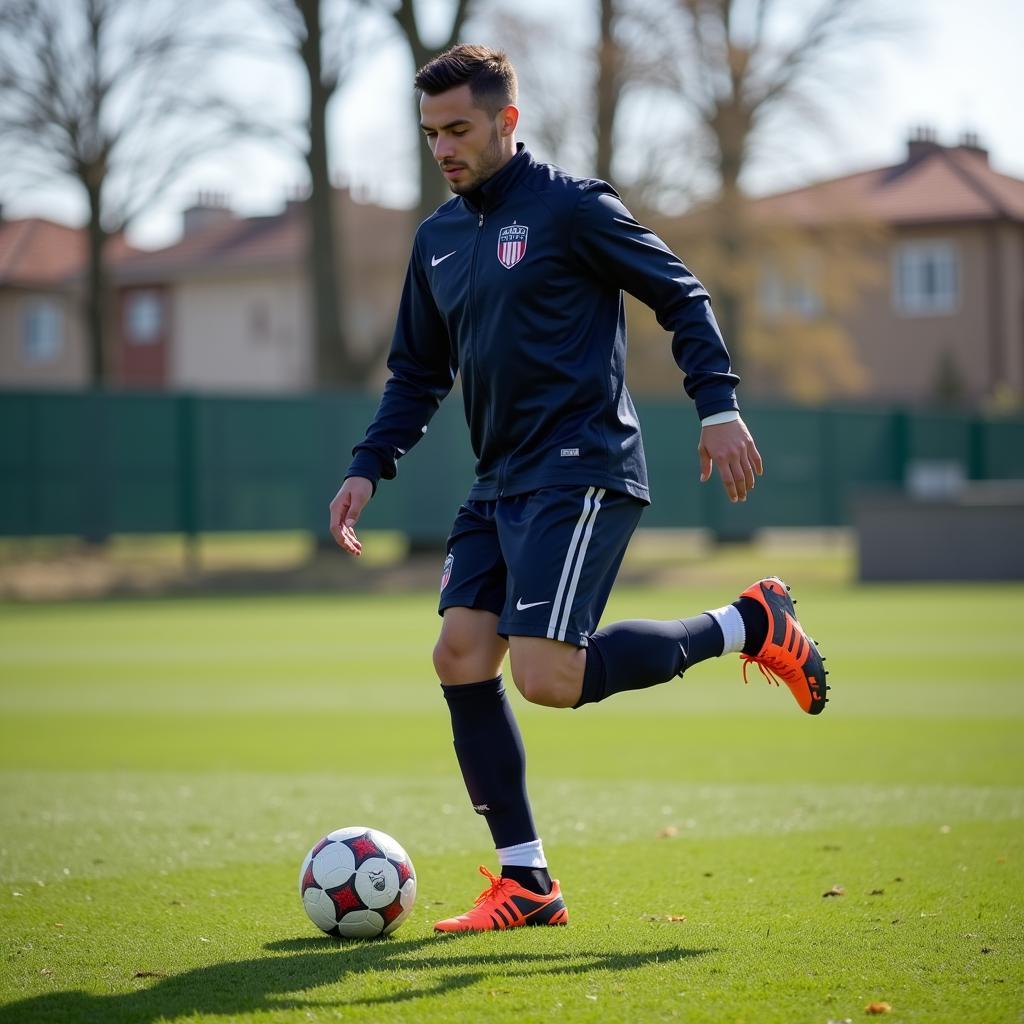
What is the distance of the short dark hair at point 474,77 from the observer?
14.1 feet

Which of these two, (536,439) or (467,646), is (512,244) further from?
(467,646)

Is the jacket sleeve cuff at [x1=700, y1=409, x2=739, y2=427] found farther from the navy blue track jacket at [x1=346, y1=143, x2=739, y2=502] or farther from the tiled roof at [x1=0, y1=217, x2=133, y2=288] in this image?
the tiled roof at [x1=0, y1=217, x2=133, y2=288]

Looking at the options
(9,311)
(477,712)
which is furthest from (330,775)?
(9,311)

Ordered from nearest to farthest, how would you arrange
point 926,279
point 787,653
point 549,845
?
point 787,653 → point 549,845 → point 926,279

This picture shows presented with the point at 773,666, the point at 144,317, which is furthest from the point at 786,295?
the point at 773,666

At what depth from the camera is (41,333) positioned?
57125 millimetres

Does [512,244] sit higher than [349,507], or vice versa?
[512,244]

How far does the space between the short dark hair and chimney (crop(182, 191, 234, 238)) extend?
55.7 metres

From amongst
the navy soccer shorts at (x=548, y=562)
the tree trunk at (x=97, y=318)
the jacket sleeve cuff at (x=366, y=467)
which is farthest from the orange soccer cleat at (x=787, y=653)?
the tree trunk at (x=97, y=318)

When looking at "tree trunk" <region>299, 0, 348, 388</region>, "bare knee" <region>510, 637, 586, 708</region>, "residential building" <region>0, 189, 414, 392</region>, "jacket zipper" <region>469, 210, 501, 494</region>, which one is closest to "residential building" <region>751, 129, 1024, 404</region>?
"residential building" <region>0, 189, 414, 392</region>

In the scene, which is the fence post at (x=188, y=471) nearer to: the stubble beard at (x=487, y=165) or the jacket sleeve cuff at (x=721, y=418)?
the stubble beard at (x=487, y=165)

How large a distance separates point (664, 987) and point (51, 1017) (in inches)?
55.5

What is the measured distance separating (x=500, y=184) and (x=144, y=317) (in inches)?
2086

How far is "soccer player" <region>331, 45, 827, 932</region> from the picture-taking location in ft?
13.7
